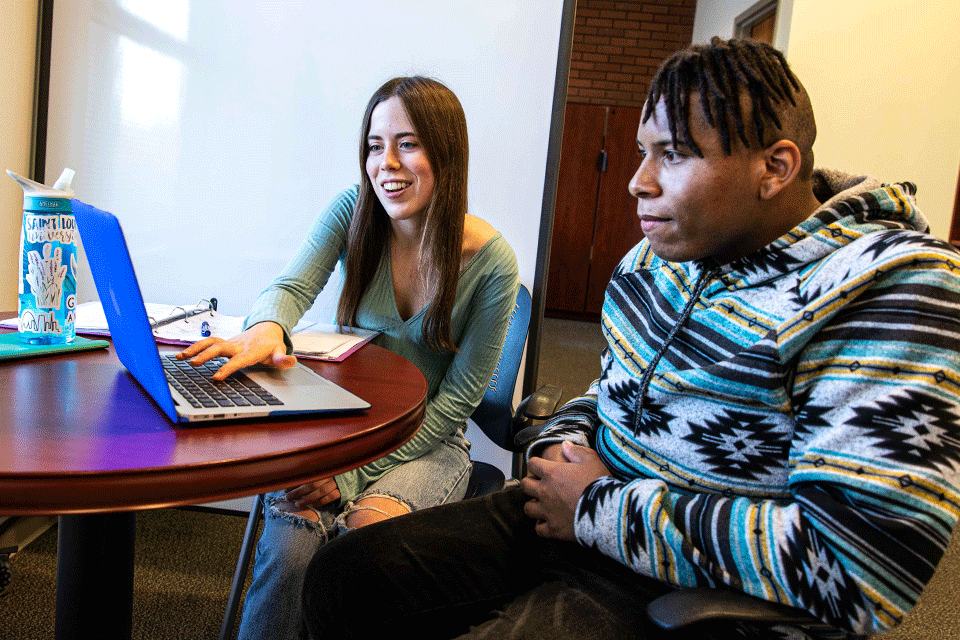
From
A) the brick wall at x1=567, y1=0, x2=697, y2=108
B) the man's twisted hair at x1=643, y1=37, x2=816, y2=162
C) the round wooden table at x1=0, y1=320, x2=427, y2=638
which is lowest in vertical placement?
the round wooden table at x1=0, y1=320, x2=427, y2=638

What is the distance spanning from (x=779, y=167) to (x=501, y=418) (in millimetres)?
1014

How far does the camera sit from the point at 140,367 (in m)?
0.93

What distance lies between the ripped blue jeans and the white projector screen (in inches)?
40.1

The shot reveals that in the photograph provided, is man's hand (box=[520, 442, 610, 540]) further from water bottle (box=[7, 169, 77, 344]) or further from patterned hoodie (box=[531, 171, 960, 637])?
water bottle (box=[7, 169, 77, 344])

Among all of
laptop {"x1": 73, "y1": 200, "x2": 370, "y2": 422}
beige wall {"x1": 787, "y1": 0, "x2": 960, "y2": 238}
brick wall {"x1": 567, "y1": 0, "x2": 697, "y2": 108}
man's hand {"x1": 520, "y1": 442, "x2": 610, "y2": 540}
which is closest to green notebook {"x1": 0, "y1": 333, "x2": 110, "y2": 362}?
laptop {"x1": 73, "y1": 200, "x2": 370, "y2": 422}

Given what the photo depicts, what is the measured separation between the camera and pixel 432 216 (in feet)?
5.13

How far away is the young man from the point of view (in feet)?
2.40

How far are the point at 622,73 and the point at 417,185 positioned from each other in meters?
7.06

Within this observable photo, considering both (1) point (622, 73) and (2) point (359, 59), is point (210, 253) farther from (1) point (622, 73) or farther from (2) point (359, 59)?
(1) point (622, 73)

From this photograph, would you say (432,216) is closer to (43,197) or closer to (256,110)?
(43,197)

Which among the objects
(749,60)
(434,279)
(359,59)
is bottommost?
(434,279)

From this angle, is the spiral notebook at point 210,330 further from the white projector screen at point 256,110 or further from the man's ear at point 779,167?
the man's ear at point 779,167

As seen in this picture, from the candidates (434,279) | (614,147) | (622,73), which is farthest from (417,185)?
(622,73)

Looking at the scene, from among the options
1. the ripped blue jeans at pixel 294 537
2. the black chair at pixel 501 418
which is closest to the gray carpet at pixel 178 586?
the black chair at pixel 501 418
